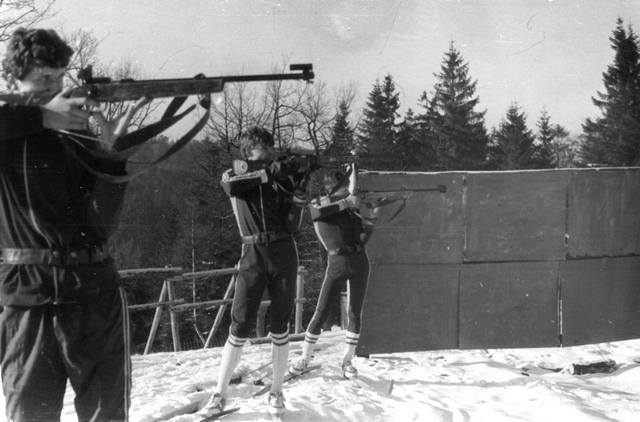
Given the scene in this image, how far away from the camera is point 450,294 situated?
175 inches

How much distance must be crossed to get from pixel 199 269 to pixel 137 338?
1716 millimetres

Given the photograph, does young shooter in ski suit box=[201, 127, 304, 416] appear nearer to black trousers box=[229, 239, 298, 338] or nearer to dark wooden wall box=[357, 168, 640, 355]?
black trousers box=[229, 239, 298, 338]

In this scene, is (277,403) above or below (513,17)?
below

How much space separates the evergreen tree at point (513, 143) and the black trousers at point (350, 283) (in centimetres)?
128

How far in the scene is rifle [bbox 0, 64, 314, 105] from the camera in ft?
5.07

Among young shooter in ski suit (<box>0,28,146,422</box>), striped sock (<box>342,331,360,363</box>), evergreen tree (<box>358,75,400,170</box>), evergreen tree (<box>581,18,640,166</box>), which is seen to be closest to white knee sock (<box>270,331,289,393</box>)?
striped sock (<box>342,331,360,363</box>)

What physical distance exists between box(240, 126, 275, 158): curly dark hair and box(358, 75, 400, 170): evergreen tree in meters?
0.54

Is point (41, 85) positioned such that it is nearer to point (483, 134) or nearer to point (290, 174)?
point (290, 174)

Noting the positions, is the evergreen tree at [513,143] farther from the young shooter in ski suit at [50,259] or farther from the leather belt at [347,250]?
the young shooter in ski suit at [50,259]

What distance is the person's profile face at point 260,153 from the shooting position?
2557mm

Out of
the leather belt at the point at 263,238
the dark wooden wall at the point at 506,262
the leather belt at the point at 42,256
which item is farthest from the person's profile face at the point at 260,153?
the dark wooden wall at the point at 506,262

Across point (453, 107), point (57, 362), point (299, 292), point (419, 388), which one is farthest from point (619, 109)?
point (57, 362)

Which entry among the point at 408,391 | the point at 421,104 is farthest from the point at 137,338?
the point at 421,104

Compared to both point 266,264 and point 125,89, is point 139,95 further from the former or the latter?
point 266,264
